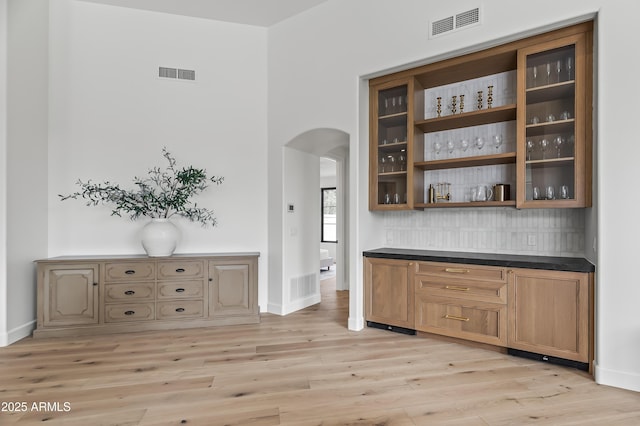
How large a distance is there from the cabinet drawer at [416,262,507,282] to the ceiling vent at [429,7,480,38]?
220 centimetres

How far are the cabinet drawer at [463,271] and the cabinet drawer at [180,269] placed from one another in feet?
7.85

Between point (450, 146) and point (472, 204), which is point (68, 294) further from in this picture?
point (450, 146)

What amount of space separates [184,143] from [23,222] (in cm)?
185

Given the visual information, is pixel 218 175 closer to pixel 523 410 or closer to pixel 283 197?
pixel 283 197

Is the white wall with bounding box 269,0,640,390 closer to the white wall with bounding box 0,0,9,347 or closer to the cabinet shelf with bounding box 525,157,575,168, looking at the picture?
the cabinet shelf with bounding box 525,157,575,168

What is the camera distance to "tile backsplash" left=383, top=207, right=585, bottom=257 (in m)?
3.27

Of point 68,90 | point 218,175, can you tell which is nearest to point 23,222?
point 68,90

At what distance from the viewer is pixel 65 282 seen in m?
3.69

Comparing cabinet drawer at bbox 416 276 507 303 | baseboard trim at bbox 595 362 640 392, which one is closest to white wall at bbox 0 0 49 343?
cabinet drawer at bbox 416 276 507 303

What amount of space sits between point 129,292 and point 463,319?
3.44 metres

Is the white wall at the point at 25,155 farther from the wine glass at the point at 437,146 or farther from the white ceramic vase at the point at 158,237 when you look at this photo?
the wine glass at the point at 437,146

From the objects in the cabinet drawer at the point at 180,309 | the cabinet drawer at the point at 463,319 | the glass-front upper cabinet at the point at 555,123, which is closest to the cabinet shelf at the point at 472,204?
the glass-front upper cabinet at the point at 555,123

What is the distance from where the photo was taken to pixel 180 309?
3945mm

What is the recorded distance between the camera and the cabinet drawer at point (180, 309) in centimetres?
390
